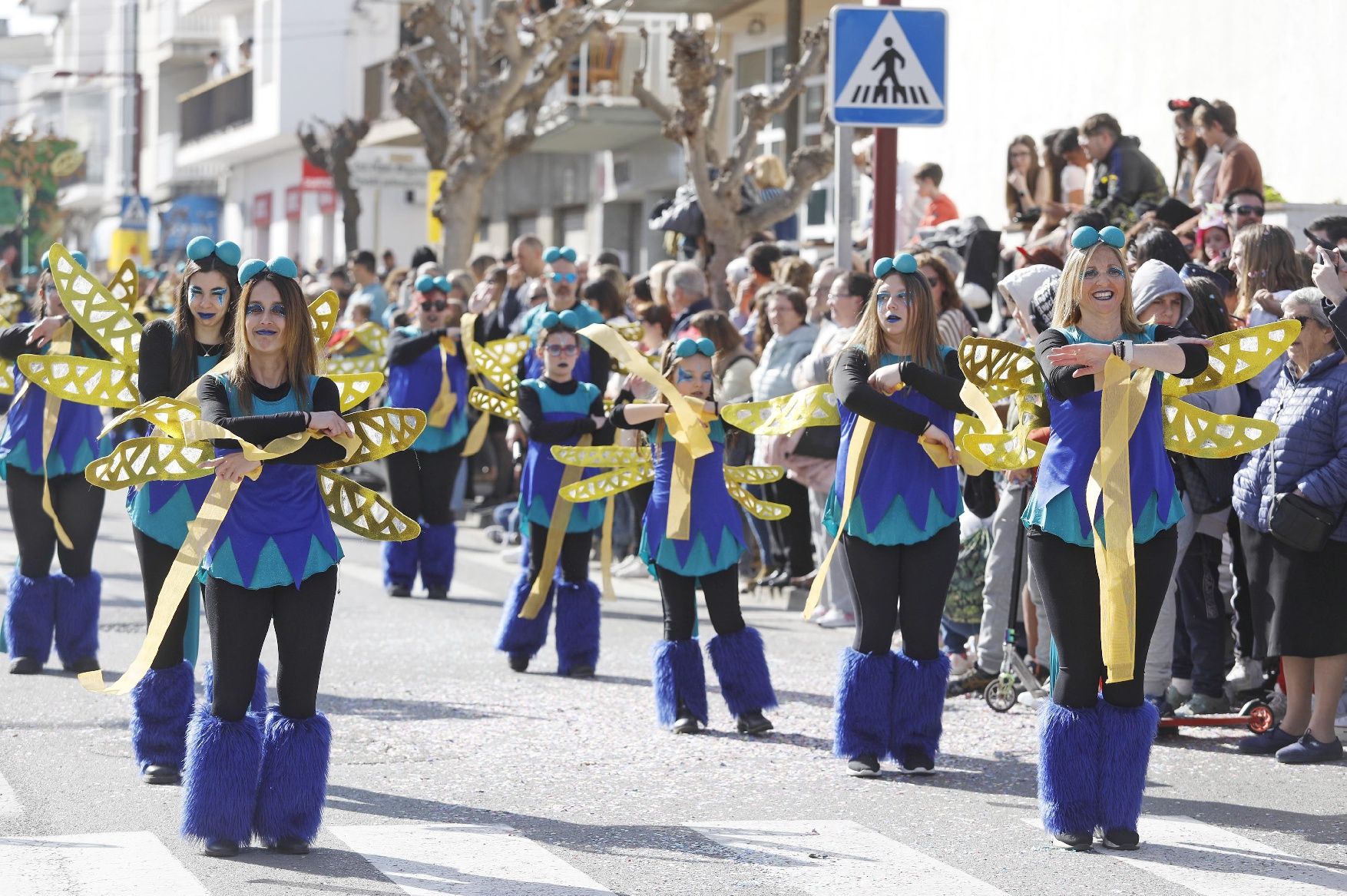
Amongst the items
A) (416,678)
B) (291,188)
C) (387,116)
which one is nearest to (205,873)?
(416,678)

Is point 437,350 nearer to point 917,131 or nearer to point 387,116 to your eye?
point 917,131

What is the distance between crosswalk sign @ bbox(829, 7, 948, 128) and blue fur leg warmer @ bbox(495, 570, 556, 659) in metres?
3.29

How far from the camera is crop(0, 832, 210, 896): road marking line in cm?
573

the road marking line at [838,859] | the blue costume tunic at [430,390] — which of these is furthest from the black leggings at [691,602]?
the blue costume tunic at [430,390]

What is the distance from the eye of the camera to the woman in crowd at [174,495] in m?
7.21

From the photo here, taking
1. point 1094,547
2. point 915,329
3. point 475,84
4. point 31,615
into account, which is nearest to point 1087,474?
point 1094,547

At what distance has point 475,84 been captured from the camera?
79.4ft

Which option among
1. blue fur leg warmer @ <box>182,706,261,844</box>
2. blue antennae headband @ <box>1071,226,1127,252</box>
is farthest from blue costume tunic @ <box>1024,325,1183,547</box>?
blue fur leg warmer @ <box>182,706,261,844</box>

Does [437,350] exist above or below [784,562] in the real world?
above

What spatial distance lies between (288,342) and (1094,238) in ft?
8.50

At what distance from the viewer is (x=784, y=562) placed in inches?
509

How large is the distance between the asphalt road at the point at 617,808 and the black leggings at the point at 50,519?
0.54m

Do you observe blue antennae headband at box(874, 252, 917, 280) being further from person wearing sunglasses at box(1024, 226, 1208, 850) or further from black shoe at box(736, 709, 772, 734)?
black shoe at box(736, 709, 772, 734)

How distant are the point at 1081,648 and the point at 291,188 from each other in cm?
4277
